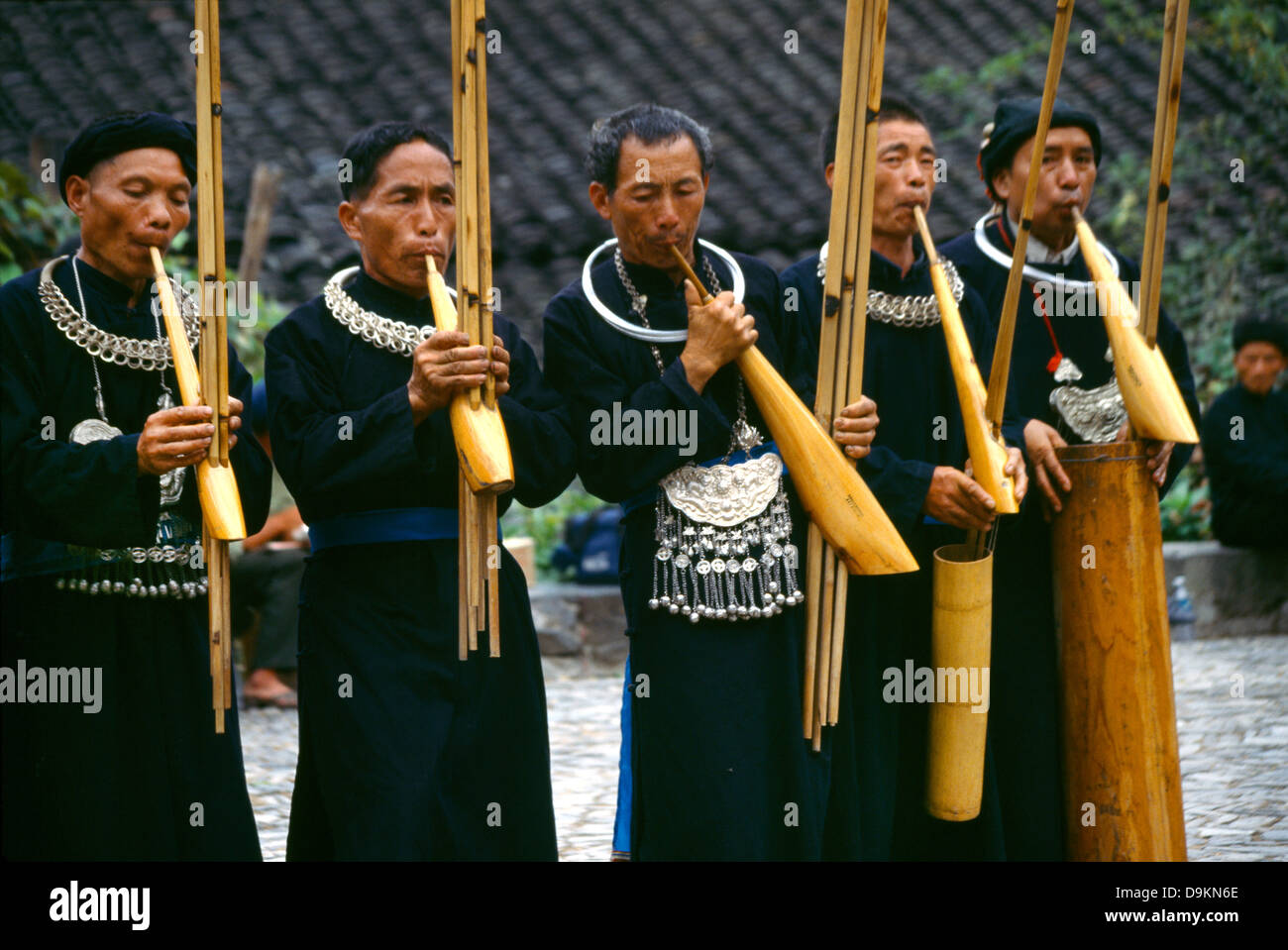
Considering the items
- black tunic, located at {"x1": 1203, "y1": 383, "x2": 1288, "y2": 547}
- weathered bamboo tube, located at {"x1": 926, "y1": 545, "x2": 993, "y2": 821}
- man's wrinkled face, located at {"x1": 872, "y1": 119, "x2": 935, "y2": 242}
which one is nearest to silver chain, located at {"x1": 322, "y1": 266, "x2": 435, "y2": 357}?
man's wrinkled face, located at {"x1": 872, "y1": 119, "x2": 935, "y2": 242}

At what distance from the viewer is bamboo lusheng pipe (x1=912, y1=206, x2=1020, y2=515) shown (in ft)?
10.3

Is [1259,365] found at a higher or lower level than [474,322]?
higher

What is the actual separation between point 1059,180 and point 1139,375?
620 mm

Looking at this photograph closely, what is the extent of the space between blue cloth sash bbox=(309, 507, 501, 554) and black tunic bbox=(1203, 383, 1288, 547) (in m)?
5.39

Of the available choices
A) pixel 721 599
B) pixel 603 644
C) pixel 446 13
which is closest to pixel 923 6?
pixel 446 13

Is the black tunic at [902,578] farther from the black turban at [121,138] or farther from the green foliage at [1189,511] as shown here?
the green foliage at [1189,511]

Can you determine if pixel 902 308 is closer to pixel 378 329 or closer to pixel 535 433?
pixel 535 433

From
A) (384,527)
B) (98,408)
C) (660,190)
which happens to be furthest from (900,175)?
(98,408)

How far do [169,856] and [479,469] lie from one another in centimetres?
94

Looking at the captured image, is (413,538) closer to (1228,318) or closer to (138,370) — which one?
(138,370)

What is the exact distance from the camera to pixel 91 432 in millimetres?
2988

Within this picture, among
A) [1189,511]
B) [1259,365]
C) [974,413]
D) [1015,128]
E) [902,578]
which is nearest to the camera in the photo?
[974,413]

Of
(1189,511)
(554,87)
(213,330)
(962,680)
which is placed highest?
(554,87)

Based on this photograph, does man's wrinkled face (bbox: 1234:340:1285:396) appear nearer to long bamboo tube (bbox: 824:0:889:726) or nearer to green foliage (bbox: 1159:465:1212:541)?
green foliage (bbox: 1159:465:1212:541)
